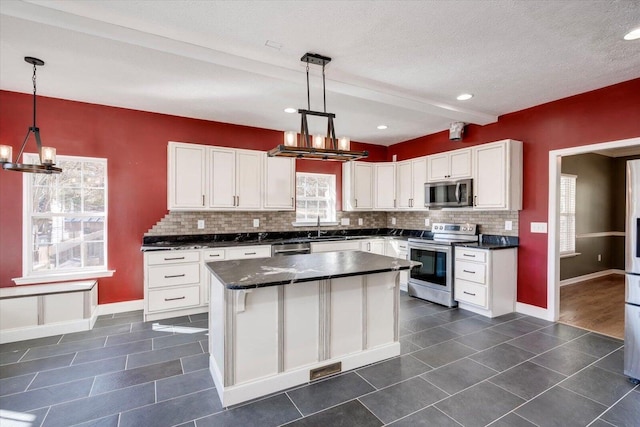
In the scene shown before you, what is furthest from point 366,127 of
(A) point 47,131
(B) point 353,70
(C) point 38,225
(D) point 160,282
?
(C) point 38,225

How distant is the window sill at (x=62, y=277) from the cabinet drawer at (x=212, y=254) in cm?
118

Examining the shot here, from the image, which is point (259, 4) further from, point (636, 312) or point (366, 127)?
point (636, 312)

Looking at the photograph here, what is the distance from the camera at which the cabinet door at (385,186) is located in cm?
577

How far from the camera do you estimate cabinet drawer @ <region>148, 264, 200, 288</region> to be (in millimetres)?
3815

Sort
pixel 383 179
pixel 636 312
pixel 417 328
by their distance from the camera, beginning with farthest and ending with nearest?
1. pixel 383 179
2. pixel 417 328
3. pixel 636 312

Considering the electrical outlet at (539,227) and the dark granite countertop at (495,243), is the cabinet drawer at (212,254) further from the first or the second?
the electrical outlet at (539,227)

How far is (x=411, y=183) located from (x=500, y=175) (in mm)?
1595

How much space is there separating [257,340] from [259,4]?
7.54 feet

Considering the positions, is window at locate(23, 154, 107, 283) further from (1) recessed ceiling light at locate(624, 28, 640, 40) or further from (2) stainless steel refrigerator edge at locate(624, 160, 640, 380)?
(2) stainless steel refrigerator edge at locate(624, 160, 640, 380)

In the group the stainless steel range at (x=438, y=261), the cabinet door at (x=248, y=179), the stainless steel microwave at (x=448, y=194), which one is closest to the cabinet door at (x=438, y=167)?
the stainless steel microwave at (x=448, y=194)

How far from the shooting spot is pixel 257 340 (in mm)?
2281

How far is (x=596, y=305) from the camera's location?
435cm

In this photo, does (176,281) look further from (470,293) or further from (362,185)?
(470,293)

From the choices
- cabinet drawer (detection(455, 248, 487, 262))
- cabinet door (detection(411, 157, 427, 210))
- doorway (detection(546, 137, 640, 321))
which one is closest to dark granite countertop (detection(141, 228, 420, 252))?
cabinet door (detection(411, 157, 427, 210))
